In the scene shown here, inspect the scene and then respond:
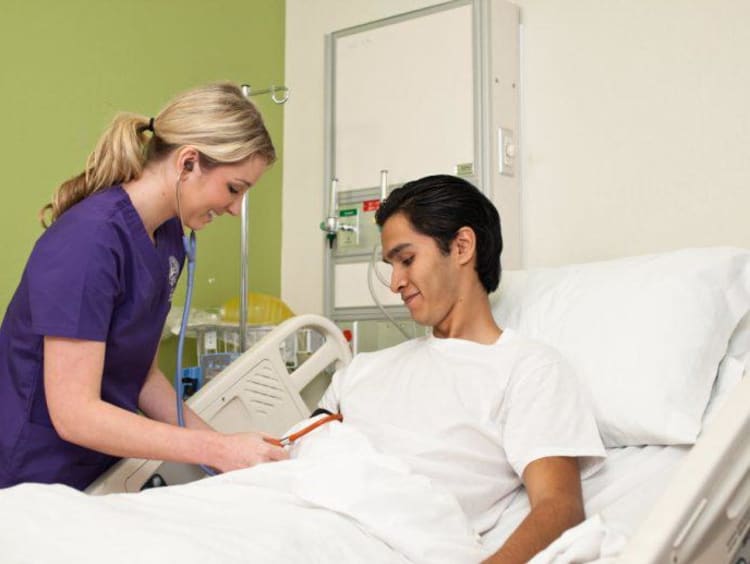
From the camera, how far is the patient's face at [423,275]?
1678mm

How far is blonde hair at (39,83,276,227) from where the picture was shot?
1606mm

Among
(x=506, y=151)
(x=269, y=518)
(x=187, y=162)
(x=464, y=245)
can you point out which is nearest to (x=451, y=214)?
(x=464, y=245)

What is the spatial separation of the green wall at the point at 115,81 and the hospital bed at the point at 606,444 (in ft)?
2.53

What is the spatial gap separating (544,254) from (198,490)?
4.78 ft

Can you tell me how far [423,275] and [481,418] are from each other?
307 mm

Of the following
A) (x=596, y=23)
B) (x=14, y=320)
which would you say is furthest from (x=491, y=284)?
(x=596, y=23)

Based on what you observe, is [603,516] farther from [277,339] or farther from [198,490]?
[277,339]

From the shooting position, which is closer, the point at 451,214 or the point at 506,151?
the point at 451,214

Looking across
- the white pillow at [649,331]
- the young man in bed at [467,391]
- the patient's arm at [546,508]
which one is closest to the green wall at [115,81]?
the young man in bed at [467,391]

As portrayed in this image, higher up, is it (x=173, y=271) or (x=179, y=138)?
(x=179, y=138)

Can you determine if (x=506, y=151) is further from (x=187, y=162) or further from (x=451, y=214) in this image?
(x=187, y=162)

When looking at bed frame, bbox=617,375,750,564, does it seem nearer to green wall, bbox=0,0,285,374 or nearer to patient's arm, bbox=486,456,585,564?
patient's arm, bbox=486,456,585,564

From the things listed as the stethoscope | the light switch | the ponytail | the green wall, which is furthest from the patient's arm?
the green wall

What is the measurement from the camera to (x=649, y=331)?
1641 mm
